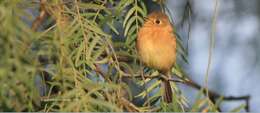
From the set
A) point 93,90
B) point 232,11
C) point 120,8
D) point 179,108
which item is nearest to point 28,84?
point 93,90

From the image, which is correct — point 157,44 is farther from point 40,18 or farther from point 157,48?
point 40,18

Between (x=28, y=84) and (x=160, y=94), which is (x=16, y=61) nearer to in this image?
(x=28, y=84)

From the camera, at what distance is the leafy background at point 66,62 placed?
1.03 m

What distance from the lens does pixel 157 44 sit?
7.47ft

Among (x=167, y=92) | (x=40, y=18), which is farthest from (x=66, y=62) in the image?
(x=167, y=92)

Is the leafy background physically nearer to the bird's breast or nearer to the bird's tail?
the bird's tail

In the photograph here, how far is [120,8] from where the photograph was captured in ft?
5.55

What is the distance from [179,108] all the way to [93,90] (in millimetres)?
388

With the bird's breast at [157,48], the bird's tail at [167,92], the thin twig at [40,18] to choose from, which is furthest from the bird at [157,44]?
the thin twig at [40,18]

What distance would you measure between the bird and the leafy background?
27cm

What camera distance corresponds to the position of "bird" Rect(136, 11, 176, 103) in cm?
212

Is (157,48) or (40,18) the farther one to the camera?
(157,48)

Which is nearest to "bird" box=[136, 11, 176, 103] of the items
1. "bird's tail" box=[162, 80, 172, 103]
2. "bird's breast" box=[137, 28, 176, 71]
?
"bird's breast" box=[137, 28, 176, 71]

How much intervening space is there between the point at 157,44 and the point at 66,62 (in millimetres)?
1101
